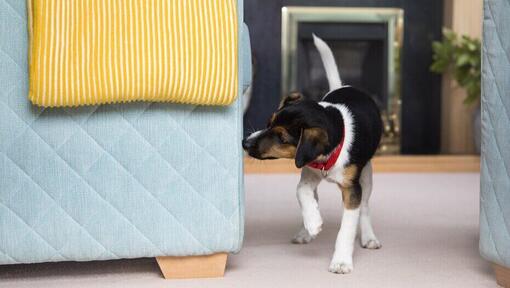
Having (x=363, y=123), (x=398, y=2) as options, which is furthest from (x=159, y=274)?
(x=398, y=2)

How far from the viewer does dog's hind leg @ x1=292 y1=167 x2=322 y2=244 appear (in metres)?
1.72

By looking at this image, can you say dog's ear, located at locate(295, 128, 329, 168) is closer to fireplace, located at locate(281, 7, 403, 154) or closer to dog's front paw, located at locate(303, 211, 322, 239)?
dog's front paw, located at locate(303, 211, 322, 239)

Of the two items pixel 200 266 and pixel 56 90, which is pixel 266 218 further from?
pixel 56 90

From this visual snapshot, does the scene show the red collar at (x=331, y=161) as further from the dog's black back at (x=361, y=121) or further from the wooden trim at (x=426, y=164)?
the wooden trim at (x=426, y=164)

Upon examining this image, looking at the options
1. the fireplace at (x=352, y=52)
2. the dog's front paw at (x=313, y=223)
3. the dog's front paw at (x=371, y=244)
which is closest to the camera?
the dog's front paw at (x=313, y=223)

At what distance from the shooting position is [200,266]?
5.36 feet

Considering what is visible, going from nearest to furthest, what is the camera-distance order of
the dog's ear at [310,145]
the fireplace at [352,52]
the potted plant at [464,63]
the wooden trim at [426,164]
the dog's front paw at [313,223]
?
the dog's ear at [310,145], the dog's front paw at [313,223], the wooden trim at [426,164], the potted plant at [464,63], the fireplace at [352,52]

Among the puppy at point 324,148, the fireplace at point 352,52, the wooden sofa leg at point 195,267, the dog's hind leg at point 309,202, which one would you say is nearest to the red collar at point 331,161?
the puppy at point 324,148

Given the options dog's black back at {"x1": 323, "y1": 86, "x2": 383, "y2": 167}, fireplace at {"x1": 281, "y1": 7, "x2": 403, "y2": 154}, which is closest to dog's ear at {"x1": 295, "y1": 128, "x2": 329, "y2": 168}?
dog's black back at {"x1": 323, "y1": 86, "x2": 383, "y2": 167}

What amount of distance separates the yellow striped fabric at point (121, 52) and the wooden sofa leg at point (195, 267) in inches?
14.5

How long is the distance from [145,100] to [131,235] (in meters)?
0.30

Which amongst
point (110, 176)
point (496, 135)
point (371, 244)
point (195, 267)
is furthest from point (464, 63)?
point (110, 176)

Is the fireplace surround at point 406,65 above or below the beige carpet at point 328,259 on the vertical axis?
above

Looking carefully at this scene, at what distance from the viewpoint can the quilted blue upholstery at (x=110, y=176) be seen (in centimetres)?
151
